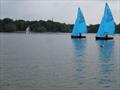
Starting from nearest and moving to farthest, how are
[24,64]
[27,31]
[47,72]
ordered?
[47,72] → [24,64] → [27,31]

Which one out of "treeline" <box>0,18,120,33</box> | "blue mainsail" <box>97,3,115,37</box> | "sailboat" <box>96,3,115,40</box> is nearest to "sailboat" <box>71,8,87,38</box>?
"sailboat" <box>96,3,115,40</box>

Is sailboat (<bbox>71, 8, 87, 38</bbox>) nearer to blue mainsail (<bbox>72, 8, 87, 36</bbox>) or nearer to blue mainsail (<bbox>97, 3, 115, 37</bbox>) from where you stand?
blue mainsail (<bbox>72, 8, 87, 36</bbox>)

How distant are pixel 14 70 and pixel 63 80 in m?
4.63

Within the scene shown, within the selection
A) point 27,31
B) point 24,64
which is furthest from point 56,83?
point 27,31

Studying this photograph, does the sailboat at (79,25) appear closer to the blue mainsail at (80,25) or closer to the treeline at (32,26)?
the blue mainsail at (80,25)


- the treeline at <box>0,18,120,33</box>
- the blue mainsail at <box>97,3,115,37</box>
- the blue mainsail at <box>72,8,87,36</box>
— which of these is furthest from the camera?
the treeline at <box>0,18,120,33</box>

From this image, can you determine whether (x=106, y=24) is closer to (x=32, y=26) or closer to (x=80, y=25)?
(x=80, y=25)

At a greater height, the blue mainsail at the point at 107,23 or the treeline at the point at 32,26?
the blue mainsail at the point at 107,23

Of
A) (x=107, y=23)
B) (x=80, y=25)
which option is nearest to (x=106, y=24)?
(x=107, y=23)

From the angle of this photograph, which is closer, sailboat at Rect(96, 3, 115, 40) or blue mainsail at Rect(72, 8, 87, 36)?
sailboat at Rect(96, 3, 115, 40)

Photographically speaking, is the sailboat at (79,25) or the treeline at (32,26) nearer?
the sailboat at (79,25)

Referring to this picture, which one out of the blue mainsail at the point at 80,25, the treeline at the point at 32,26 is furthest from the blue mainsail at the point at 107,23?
the treeline at the point at 32,26

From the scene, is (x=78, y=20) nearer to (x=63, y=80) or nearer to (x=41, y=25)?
(x=63, y=80)

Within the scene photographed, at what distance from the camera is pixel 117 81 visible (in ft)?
65.7
